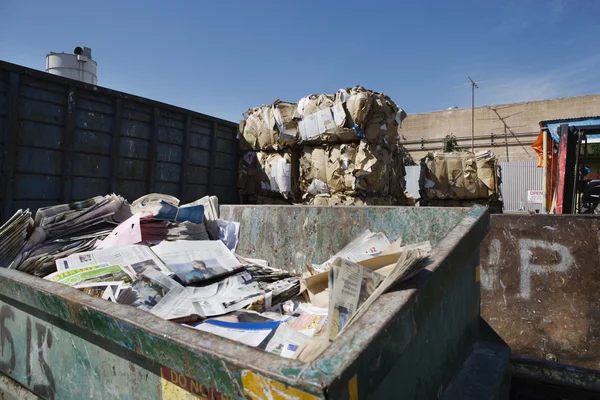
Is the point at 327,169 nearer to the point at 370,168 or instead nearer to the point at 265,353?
the point at 370,168

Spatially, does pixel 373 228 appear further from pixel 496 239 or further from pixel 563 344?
pixel 563 344

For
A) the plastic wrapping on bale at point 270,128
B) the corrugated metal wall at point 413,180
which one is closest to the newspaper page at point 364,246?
the plastic wrapping on bale at point 270,128

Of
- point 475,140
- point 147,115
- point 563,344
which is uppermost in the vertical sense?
point 475,140

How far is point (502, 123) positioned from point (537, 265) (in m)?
16.7

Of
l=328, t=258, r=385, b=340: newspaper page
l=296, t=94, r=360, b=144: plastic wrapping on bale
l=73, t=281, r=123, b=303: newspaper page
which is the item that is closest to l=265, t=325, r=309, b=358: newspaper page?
l=328, t=258, r=385, b=340: newspaper page

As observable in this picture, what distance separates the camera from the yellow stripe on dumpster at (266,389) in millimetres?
538

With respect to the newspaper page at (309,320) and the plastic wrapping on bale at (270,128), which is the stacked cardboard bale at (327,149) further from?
the newspaper page at (309,320)

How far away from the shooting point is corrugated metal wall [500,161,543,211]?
44.0 ft

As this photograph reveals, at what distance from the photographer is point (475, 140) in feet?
55.3

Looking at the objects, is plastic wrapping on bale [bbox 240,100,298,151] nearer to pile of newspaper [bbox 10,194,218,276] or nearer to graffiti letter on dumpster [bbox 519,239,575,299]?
pile of newspaper [bbox 10,194,218,276]

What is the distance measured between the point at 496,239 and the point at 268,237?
119 cm

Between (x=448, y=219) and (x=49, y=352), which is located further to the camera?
(x=448, y=219)

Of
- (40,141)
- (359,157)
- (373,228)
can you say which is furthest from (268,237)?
(40,141)

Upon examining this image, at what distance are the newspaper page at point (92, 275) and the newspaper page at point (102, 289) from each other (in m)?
0.07
